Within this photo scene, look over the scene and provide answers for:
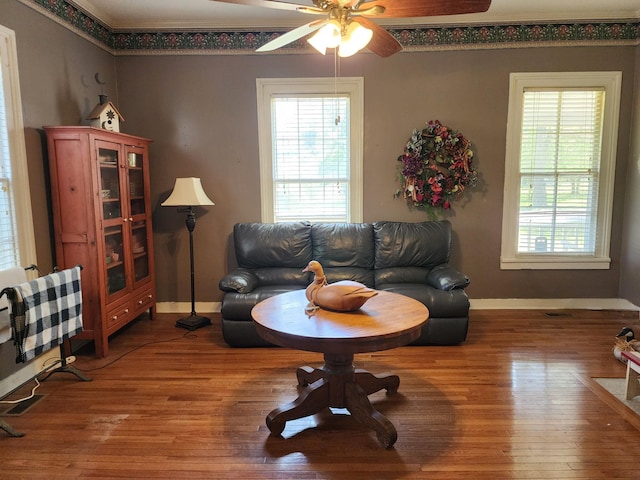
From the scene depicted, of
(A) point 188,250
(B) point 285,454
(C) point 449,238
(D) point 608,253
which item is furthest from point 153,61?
(D) point 608,253

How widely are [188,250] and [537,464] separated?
3.49 metres

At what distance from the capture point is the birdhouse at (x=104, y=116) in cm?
333

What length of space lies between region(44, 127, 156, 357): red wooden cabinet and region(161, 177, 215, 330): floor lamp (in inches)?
14.8

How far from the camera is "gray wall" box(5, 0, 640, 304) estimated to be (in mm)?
4043

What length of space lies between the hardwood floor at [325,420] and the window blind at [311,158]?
5.16ft

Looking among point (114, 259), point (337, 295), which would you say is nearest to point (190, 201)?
point (114, 259)

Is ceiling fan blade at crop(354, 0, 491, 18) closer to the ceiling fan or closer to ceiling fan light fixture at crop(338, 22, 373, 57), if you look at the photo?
the ceiling fan

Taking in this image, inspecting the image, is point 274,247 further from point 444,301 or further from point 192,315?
point 444,301

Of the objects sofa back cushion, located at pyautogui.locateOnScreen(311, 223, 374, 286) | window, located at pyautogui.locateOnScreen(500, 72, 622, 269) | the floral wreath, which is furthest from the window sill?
sofa back cushion, located at pyautogui.locateOnScreen(311, 223, 374, 286)

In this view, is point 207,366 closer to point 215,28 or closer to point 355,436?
point 355,436

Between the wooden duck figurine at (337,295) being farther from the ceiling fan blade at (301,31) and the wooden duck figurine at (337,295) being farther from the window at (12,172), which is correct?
the window at (12,172)

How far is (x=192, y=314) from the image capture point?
4.02m

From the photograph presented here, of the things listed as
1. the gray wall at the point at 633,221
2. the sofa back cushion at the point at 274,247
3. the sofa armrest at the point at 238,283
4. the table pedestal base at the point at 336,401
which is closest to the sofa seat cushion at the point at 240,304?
the sofa armrest at the point at 238,283

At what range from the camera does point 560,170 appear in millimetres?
4148
